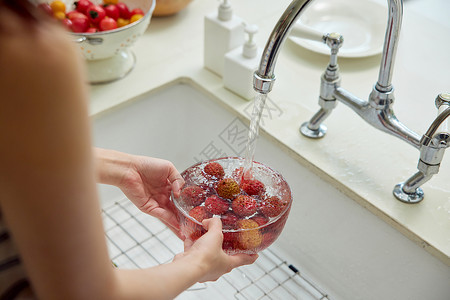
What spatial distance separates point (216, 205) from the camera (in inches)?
26.3

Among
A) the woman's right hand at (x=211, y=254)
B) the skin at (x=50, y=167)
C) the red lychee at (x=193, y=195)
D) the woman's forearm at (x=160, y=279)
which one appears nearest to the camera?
the skin at (x=50, y=167)

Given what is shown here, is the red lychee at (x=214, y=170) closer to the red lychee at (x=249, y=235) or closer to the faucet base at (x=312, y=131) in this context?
the red lychee at (x=249, y=235)

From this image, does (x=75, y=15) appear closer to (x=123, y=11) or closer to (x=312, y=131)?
A: (x=123, y=11)

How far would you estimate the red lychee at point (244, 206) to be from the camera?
0.66 m

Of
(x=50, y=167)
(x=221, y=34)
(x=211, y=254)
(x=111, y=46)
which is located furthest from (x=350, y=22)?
(x=50, y=167)

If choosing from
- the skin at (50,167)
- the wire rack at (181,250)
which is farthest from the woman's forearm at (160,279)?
the wire rack at (181,250)

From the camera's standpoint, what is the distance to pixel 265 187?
71cm

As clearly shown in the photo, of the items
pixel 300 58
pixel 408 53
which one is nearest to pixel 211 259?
pixel 300 58

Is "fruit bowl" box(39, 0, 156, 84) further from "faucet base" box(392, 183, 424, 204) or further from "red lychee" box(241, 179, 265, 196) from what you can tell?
"faucet base" box(392, 183, 424, 204)

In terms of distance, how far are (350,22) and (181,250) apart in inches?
25.4

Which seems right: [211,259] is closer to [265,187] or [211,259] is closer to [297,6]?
[265,187]

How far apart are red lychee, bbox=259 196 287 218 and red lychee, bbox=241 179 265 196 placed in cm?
2

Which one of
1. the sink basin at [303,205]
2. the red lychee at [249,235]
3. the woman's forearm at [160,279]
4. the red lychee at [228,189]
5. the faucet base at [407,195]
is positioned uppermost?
the woman's forearm at [160,279]

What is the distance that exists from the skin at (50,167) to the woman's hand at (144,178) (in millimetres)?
294
